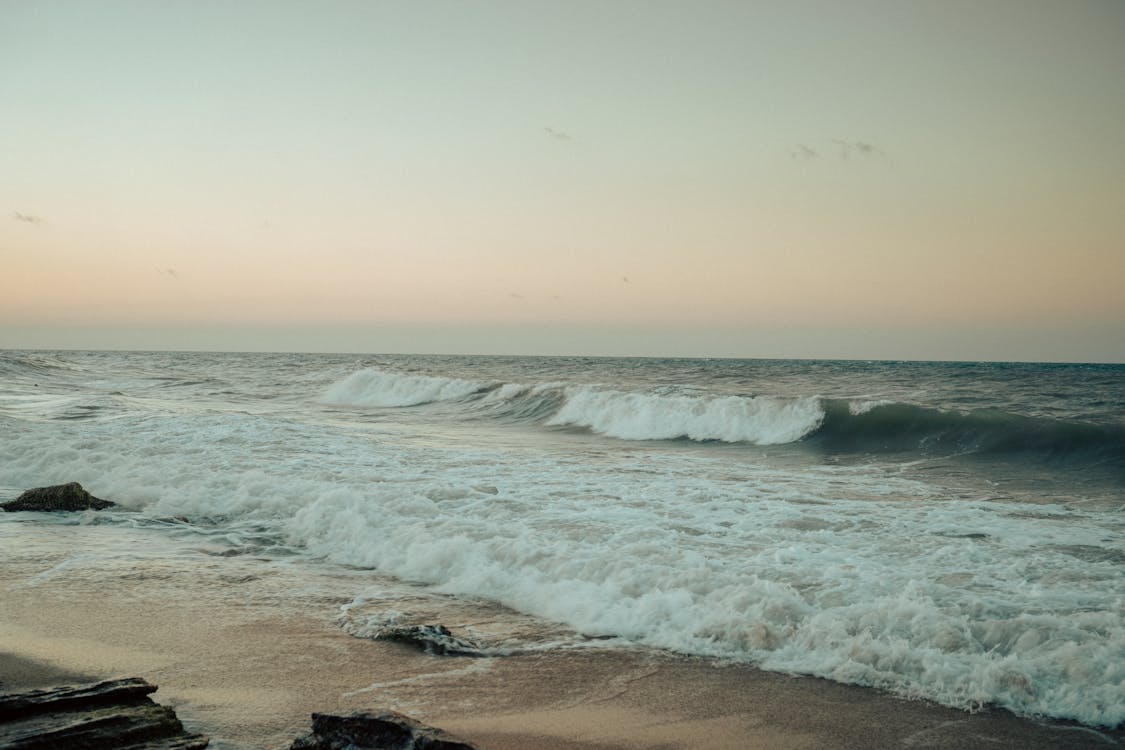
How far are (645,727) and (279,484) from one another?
743cm

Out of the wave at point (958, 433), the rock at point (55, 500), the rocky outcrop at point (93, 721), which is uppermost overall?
the wave at point (958, 433)

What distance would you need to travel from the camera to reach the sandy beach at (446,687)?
3795mm

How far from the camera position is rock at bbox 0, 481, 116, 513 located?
354 inches

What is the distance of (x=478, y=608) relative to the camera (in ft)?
19.4

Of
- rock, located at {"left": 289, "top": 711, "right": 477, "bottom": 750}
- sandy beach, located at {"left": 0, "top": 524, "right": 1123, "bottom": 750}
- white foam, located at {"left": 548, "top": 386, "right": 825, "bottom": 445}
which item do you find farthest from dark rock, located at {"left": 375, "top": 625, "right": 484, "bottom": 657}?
white foam, located at {"left": 548, "top": 386, "right": 825, "bottom": 445}

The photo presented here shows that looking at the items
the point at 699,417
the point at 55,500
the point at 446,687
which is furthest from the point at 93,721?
the point at 699,417

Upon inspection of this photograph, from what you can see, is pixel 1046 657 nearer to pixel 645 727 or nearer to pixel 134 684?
pixel 645 727

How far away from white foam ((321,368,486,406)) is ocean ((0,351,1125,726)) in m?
13.5

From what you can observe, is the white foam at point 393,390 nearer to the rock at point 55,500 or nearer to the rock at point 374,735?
the rock at point 55,500

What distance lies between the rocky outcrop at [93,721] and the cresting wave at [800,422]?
1571 cm

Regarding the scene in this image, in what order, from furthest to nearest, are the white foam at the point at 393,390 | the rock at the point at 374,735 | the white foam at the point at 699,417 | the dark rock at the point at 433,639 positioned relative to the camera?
1. the white foam at the point at 393,390
2. the white foam at the point at 699,417
3. the dark rock at the point at 433,639
4. the rock at the point at 374,735

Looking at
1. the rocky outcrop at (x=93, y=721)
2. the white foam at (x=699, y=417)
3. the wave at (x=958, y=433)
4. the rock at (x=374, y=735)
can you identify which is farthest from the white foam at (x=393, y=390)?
the rock at (x=374, y=735)

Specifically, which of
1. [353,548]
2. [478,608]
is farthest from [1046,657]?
[353,548]

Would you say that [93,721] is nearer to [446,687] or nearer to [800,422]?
[446,687]
